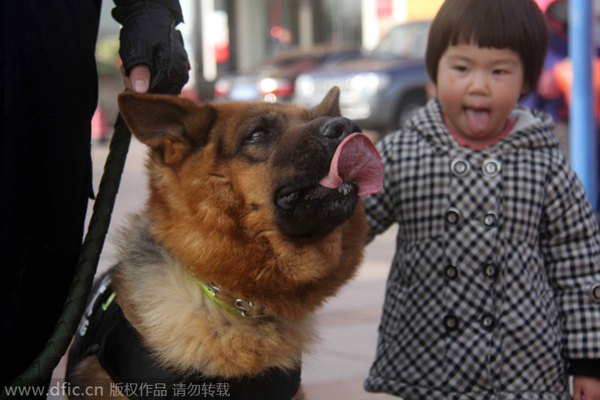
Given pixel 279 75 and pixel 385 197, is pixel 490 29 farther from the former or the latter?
A: pixel 279 75

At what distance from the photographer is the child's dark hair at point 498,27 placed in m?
2.75

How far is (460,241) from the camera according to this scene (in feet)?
9.20

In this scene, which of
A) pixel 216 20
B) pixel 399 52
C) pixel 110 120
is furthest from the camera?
pixel 216 20

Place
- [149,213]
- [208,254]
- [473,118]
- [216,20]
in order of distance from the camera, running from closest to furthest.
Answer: [208,254], [149,213], [473,118], [216,20]

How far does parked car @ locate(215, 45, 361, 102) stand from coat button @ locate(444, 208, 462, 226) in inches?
478

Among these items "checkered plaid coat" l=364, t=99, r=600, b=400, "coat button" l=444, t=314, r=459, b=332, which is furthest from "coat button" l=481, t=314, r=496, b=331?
"coat button" l=444, t=314, r=459, b=332

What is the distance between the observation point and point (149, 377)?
2438mm

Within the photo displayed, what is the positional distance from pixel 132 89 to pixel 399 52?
1201 centimetres

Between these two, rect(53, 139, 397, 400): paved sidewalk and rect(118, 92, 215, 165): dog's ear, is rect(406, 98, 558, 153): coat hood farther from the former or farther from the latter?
rect(118, 92, 215, 165): dog's ear

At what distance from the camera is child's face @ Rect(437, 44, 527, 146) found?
278 centimetres

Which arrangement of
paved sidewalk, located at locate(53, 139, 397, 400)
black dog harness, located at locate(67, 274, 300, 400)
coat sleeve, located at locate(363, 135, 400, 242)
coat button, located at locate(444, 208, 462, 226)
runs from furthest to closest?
paved sidewalk, located at locate(53, 139, 397, 400) < coat sleeve, located at locate(363, 135, 400, 242) < coat button, located at locate(444, 208, 462, 226) < black dog harness, located at locate(67, 274, 300, 400)

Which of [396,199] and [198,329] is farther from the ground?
[396,199]

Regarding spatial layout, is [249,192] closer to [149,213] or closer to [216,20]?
[149,213]

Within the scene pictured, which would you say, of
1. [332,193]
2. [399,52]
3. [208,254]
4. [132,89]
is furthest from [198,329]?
[399,52]
